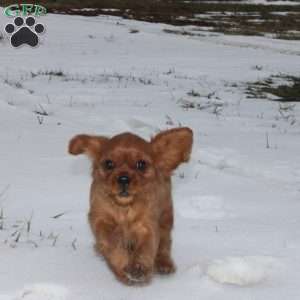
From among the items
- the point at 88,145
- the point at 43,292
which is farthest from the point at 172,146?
the point at 43,292

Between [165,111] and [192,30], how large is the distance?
69.5ft

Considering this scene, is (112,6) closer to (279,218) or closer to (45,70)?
(45,70)

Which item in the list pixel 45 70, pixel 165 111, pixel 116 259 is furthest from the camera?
pixel 45 70

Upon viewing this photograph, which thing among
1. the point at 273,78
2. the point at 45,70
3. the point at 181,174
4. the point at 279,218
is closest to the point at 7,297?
the point at 279,218

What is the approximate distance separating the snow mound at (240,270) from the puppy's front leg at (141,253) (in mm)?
567

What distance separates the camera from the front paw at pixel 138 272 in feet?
12.4

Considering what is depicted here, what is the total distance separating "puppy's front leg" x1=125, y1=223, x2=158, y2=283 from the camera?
3.78 metres

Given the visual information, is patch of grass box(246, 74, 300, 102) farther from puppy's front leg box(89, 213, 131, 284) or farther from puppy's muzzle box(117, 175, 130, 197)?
puppy's muzzle box(117, 175, 130, 197)

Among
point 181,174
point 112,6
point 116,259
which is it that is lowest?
point 112,6

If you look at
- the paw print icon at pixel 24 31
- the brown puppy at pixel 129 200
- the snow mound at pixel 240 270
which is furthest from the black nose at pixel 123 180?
the paw print icon at pixel 24 31

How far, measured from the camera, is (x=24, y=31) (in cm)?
2452

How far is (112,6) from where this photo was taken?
4481 centimetres

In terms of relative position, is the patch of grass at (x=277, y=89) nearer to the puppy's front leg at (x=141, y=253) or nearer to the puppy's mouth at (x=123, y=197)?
the puppy's front leg at (x=141, y=253)

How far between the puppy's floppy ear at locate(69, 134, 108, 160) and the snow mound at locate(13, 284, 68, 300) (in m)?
0.75
